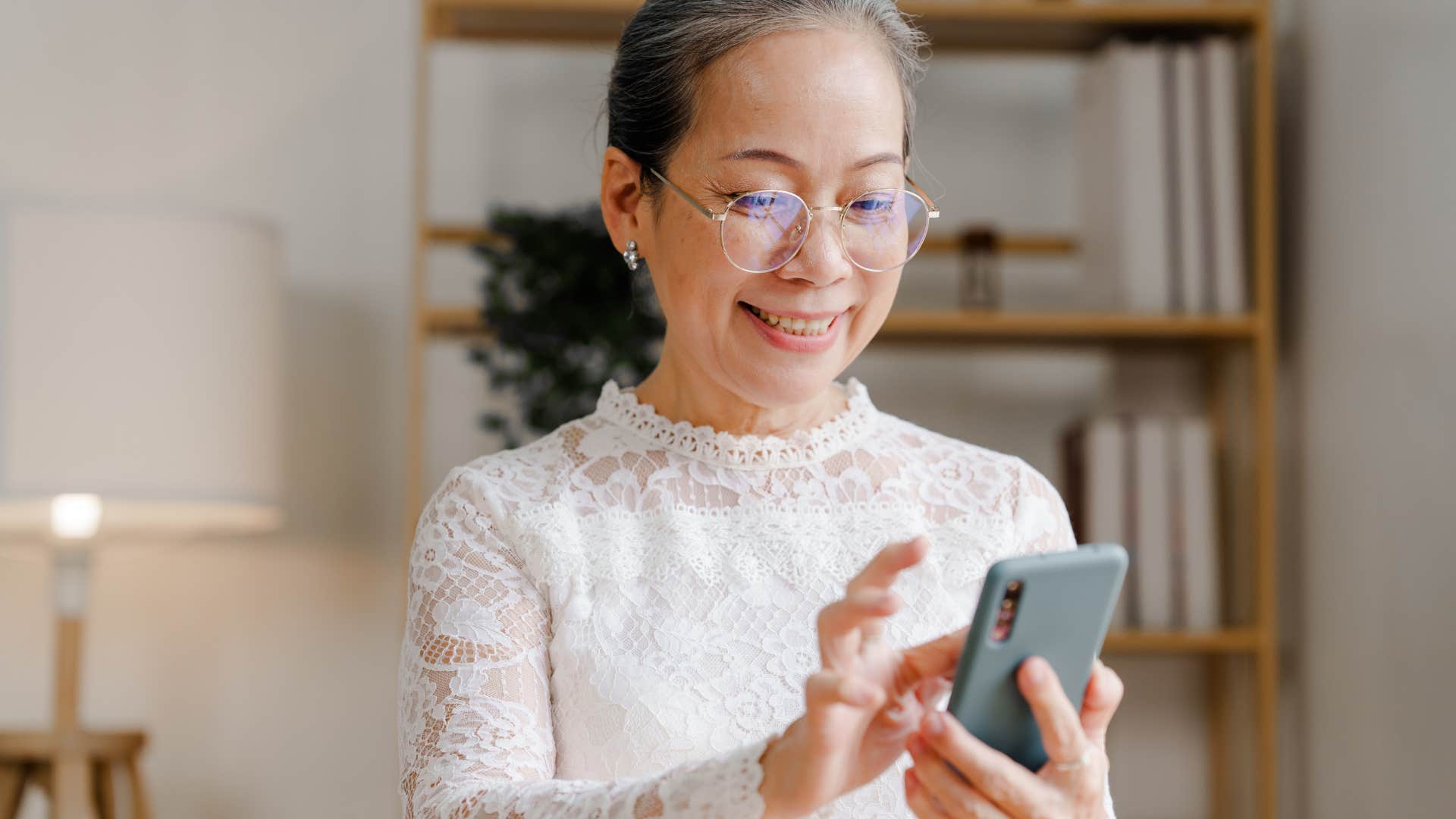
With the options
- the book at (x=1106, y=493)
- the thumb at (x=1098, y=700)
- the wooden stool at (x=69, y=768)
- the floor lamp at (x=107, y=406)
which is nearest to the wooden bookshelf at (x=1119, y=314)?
the book at (x=1106, y=493)

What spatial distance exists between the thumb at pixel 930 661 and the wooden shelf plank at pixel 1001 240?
5.63 ft

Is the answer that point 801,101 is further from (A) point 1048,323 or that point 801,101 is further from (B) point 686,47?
(A) point 1048,323

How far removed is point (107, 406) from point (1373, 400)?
191 cm

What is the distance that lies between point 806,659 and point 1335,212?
1.54 m

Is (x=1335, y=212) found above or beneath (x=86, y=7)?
beneath

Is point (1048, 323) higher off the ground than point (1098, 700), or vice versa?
point (1048, 323)

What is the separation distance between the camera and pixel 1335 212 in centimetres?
232

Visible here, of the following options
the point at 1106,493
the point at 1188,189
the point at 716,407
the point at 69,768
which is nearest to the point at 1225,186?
the point at 1188,189

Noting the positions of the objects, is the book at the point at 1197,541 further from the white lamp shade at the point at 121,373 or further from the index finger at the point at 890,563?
the index finger at the point at 890,563

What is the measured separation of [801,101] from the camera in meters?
1.14

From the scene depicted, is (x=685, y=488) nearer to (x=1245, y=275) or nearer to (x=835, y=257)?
(x=835, y=257)

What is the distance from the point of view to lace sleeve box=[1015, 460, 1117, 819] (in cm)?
128

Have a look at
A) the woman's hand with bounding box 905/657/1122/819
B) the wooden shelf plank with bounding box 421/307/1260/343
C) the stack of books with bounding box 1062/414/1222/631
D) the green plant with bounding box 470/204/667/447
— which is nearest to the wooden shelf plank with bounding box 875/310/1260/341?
the wooden shelf plank with bounding box 421/307/1260/343

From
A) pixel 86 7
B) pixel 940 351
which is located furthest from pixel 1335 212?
pixel 86 7
